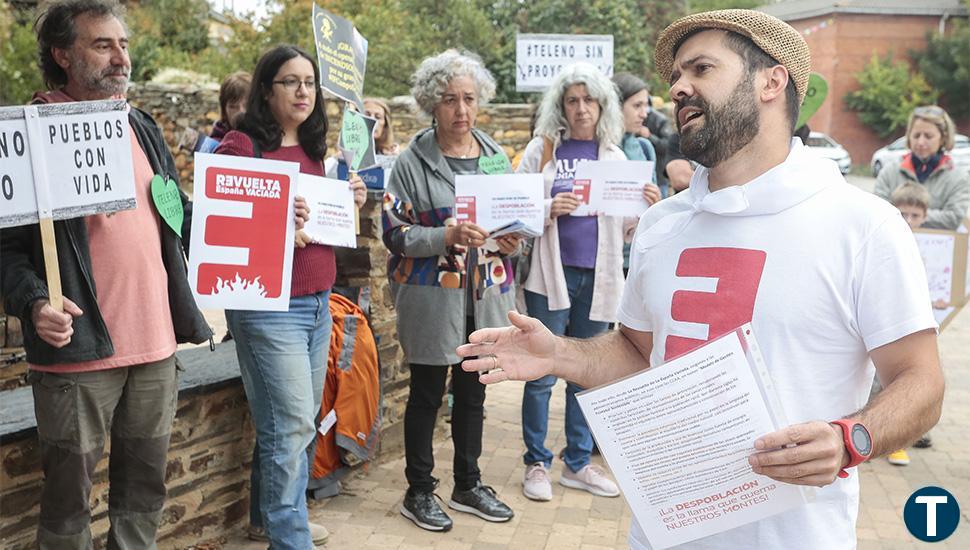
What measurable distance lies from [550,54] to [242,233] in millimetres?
5219

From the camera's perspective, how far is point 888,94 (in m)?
39.5

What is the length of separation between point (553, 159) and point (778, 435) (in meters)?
3.51

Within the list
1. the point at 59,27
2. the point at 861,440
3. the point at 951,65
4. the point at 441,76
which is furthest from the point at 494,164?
the point at 951,65

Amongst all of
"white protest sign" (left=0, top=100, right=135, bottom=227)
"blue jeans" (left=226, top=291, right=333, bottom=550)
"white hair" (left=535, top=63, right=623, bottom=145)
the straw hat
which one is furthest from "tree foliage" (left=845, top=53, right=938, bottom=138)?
the straw hat

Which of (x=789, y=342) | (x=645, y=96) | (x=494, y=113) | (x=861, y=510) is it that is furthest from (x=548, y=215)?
(x=494, y=113)

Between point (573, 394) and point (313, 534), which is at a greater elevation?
point (573, 394)

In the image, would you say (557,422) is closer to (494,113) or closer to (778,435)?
(778,435)

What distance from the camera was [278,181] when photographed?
12.1 feet

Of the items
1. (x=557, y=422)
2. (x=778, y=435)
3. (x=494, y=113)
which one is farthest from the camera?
(x=494, y=113)

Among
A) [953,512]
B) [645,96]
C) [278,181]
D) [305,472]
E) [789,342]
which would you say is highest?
[645,96]

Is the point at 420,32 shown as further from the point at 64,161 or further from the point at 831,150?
the point at 831,150

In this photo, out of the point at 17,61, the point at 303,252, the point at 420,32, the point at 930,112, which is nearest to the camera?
the point at 303,252

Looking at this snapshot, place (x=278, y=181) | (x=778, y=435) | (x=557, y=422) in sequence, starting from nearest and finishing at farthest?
1. (x=778, y=435)
2. (x=278, y=181)
3. (x=557, y=422)

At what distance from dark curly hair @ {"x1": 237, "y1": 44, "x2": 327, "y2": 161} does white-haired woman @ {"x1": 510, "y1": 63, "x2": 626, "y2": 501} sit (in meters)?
1.34
